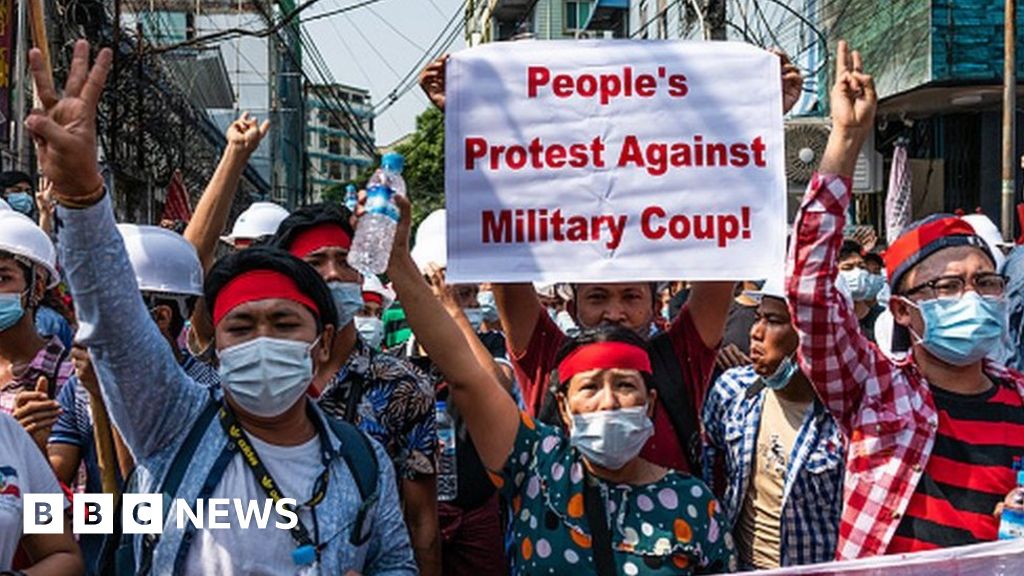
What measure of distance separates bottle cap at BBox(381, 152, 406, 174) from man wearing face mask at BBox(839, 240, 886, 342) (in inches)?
144

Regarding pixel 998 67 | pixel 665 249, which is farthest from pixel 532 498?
pixel 998 67

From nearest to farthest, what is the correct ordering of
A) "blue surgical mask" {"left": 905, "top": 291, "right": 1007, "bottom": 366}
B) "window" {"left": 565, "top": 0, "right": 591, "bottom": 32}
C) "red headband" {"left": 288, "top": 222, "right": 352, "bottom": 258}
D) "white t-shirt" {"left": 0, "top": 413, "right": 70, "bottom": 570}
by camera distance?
"white t-shirt" {"left": 0, "top": 413, "right": 70, "bottom": 570}, "blue surgical mask" {"left": 905, "top": 291, "right": 1007, "bottom": 366}, "red headband" {"left": 288, "top": 222, "right": 352, "bottom": 258}, "window" {"left": 565, "top": 0, "right": 591, "bottom": 32}

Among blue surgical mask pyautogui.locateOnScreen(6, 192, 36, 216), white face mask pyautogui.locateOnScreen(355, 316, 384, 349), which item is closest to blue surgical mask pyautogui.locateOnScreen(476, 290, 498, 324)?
white face mask pyautogui.locateOnScreen(355, 316, 384, 349)

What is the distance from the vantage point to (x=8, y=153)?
12.3m

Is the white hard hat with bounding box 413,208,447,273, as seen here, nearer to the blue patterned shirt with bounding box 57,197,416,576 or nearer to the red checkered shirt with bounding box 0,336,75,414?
the red checkered shirt with bounding box 0,336,75,414

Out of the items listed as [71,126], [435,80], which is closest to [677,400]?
[435,80]

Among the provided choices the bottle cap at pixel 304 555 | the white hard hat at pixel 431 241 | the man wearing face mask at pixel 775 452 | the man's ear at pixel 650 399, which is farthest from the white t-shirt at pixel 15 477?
the man wearing face mask at pixel 775 452

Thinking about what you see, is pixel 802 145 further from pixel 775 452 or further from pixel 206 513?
pixel 206 513

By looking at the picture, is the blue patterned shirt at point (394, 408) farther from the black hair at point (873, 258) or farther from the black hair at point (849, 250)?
the black hair at point (873, 258)

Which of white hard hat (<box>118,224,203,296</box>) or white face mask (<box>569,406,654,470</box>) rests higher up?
white hard hat (<box>118,224,203,296</box>)

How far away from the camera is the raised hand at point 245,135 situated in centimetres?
409

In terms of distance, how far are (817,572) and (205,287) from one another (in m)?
1.57

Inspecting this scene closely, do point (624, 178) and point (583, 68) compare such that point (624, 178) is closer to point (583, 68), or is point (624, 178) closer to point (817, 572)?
point (583, 68)

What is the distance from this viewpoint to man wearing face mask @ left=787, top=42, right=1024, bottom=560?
2885mm
